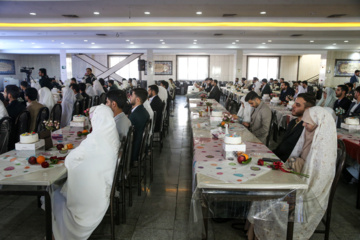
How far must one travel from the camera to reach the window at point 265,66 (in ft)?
65.0

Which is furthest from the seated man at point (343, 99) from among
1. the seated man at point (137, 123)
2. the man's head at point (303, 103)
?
the seated man at point (137, 123)

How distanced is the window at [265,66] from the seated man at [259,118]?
16.8 metres

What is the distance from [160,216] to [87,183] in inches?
38.4

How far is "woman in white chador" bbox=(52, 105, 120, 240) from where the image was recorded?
6.34 feet

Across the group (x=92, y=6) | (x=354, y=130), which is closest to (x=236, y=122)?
(x=354, y=130)

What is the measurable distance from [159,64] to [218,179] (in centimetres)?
1815

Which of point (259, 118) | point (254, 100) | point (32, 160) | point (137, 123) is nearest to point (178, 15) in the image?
point (254, 100)

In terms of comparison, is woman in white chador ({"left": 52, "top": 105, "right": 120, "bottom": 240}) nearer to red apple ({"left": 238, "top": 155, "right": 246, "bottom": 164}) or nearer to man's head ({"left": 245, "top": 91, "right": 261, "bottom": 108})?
red apple ({"left": 238, "top": 155, "right": 246, "bottom": 164})

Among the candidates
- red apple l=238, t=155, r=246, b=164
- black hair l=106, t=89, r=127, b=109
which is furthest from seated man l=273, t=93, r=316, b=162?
black hair l=106, t=89, r=127, b=109

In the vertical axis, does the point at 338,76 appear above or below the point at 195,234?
above

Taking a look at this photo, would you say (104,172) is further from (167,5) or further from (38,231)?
(167,5)

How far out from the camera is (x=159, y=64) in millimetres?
19406

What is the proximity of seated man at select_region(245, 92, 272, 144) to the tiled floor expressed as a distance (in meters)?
1.08

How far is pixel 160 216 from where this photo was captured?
2.69 meters
